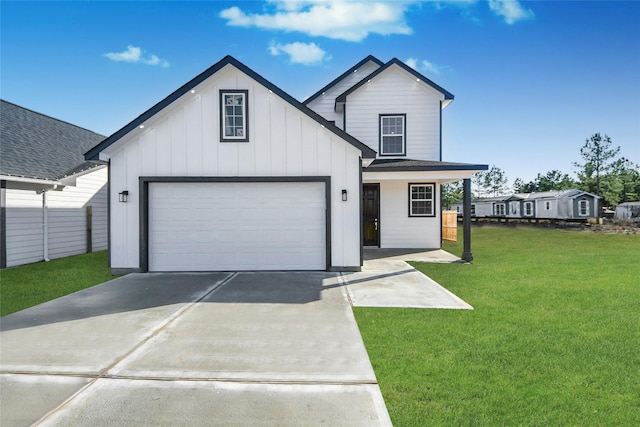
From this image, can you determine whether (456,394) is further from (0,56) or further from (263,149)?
(0,56)

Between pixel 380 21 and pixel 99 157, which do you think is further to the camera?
pixel 380 21

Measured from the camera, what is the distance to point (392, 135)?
45.4 feet

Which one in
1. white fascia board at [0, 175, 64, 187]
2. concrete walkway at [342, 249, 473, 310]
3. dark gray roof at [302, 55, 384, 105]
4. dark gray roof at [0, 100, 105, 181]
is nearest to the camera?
concrete walkway at [342, 249, 473, 310]

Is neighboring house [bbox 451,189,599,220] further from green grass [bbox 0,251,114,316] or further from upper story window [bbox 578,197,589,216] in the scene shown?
green grass [bbox 0,251,114,316]

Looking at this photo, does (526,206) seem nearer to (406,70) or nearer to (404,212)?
(404,212)

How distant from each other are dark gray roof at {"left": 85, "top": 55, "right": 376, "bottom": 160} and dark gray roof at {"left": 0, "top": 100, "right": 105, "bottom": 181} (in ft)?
8.25

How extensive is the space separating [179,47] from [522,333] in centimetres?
1421

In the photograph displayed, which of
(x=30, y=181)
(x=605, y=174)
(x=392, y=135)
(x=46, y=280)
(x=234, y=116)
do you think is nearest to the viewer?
(x=46, y=280)

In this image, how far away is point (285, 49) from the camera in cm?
1462

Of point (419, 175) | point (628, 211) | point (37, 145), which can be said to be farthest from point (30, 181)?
point (628, 211)

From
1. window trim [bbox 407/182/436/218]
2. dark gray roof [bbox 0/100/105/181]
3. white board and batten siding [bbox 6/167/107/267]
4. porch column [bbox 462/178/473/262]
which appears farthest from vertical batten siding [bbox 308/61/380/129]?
white board and batten siding [bbox 6/167/107/267]

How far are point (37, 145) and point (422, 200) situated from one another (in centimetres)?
1546

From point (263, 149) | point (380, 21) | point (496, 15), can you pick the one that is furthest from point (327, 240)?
point (496, 15)

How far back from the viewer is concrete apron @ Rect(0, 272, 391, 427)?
293 cm
